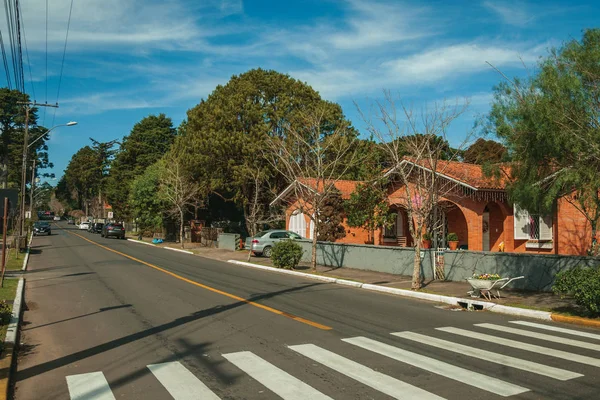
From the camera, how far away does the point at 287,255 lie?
22016 millimetres

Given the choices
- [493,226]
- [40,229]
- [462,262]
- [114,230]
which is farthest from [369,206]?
[40,229]

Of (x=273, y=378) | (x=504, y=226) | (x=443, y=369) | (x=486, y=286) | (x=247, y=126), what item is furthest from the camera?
(x=247, y=126)

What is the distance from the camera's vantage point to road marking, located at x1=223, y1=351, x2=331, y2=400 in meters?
5.64

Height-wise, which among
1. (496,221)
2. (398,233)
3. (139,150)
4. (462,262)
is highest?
(139,150)

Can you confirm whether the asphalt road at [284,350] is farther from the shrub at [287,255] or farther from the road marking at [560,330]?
the shrub at [287,255]

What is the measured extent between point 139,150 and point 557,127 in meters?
65.6

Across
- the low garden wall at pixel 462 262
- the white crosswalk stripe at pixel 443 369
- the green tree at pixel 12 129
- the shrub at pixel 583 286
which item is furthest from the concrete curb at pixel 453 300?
the green tree at pixel 12 129

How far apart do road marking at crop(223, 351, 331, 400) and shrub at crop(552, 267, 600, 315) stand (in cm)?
704

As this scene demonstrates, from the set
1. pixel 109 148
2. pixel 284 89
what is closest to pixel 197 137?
pixel 284 89

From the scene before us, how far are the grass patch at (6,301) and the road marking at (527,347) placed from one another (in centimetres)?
739

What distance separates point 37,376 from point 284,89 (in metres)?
33.0

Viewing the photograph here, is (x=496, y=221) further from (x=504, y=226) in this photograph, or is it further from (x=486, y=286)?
(x=486, y=286)

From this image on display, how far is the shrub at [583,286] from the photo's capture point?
33.7 ft

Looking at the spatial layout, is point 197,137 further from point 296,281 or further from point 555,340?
point 555,340
